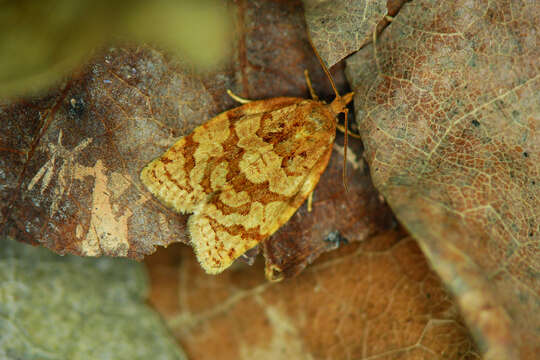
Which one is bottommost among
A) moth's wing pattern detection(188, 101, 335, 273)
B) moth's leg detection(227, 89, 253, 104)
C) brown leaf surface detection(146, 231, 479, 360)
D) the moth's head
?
brown leaf surface detection(146, 231, 479, 360)

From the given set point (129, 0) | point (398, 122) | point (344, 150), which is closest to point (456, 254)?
point (398, 122)

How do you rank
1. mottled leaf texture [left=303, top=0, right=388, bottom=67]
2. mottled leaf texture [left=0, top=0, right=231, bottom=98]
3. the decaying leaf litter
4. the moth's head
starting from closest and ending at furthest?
1. the decaying leaf litter
2. mottled leaf texture [left=303, top=0, right=388, bottom=67]
3. mottled leaf texture [left=0, top=0, right=231, bottom=98]
4. the moth's head

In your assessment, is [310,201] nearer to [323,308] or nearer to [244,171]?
[244,171]

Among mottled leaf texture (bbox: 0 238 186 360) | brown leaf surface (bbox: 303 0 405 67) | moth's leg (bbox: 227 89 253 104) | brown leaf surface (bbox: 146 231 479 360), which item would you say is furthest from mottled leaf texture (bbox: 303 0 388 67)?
mottled leaf texture (bbox: 0 238 186 360)

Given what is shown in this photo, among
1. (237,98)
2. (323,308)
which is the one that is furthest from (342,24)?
(323,308)

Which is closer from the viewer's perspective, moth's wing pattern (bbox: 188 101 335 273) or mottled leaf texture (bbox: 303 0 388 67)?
mottled leaf texture (bbox: 303 0 388 67)

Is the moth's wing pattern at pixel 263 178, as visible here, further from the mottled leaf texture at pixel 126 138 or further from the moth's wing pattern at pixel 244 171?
the mottled leaf texture at pixel 126 138

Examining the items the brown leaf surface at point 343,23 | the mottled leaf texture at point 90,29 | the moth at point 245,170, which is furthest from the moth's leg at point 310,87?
the mottled leaf texture at point 90,29

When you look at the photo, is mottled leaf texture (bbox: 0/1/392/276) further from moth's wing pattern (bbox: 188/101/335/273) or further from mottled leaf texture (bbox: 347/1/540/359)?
mottled leaf texture (bbox: 347/1/540/359)
